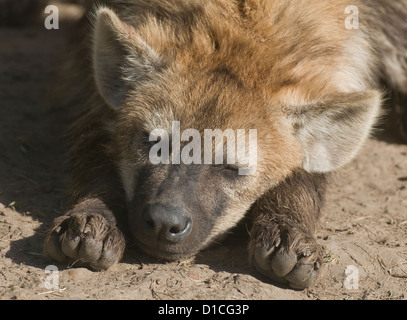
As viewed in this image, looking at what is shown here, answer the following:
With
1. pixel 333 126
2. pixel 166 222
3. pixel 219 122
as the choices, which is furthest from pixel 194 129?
pixel 333 126

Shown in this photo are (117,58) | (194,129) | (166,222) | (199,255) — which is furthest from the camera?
(117,58)

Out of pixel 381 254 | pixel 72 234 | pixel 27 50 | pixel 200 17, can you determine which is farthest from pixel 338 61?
pixel 27 50

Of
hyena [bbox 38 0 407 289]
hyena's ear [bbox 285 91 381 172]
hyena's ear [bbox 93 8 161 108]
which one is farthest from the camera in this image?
hyena's ear [bbox 93 8 161 108]

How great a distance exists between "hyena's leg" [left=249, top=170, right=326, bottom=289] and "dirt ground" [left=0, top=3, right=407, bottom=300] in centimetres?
8

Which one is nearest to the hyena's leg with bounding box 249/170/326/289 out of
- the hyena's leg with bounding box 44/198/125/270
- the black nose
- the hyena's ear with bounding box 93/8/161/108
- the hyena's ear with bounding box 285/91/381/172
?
the hyena's ear with bounding box 285/91/381/172

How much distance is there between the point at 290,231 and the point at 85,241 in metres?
0.90

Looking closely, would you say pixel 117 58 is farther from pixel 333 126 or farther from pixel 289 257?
pixel 289 257

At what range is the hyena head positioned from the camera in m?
3.00

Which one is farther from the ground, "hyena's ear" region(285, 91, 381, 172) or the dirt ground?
"hyena's ear" region(285, 91, 381, 172)

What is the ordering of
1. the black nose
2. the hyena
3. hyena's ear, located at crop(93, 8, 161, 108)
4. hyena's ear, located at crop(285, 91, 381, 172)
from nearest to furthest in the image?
the black nose → the hyena → hyena's ear, located at crop(285, 91, 381, 172) → hyena's ear, located at crop(93, 8, 161, 108)

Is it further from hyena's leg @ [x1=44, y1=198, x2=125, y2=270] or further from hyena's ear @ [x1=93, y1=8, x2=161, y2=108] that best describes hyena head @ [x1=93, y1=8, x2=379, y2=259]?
hyena's leg @ [x1=44, y1=198, x2=125, y2=270]

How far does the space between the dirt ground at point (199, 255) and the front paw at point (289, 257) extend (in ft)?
0.18

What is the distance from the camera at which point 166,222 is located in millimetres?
2854

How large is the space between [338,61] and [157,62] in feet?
3.08
